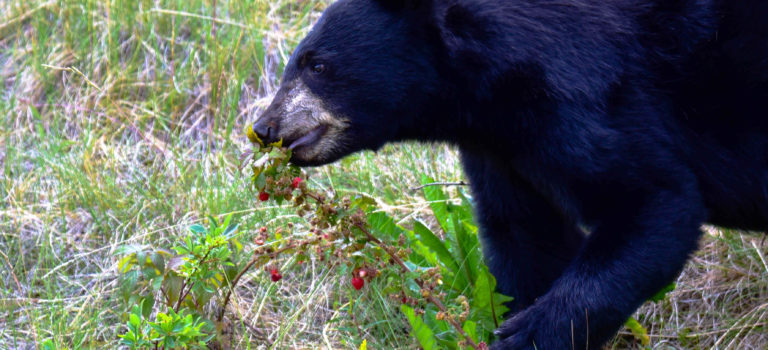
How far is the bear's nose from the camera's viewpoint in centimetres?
305

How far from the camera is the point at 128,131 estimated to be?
5188 mm

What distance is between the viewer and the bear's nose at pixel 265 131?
305 cm

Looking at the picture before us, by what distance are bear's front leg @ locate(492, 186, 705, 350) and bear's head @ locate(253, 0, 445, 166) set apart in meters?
0.74

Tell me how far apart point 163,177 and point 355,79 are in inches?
72.7

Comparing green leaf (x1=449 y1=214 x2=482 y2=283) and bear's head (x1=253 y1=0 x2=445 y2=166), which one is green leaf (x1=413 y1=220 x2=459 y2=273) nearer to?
green leaf (x1=449 y1=214 x2=482 y2=283)

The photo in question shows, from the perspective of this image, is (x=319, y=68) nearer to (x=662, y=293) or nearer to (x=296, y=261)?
(x=296, y=261)

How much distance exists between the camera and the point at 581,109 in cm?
297

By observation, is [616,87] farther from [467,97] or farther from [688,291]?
[688,291]

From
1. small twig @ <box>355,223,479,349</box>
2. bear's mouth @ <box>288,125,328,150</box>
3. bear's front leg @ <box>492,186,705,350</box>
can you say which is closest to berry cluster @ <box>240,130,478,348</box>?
small twig @ <box>355,223,479,349</box>

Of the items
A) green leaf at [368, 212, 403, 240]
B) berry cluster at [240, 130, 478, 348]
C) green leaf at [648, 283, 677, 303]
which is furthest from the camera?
green leaf at [368, 212, 403, 240]

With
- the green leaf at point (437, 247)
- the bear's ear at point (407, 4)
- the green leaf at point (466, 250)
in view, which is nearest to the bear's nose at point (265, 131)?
the bear's ear at point (407, 4)

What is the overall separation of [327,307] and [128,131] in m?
1.98

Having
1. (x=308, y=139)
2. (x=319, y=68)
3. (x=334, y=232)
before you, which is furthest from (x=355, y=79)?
(x=334, y=232)

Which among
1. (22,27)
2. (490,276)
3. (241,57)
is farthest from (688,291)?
(22,27)
